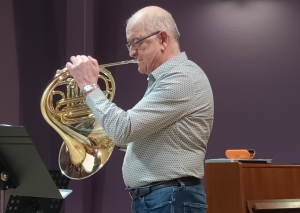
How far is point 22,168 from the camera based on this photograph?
6.02 feet

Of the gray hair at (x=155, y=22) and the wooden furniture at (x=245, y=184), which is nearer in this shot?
the gray hair at (x=155, y=22)

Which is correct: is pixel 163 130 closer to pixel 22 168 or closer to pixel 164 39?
pixel 164 39

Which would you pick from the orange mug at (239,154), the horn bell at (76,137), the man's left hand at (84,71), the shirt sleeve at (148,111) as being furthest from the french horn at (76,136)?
the orange mug at (239,154)

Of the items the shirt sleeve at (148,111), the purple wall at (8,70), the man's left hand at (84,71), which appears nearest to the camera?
the shirt sleeve at (148,111)

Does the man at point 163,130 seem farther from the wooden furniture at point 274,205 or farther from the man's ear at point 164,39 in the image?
the wooden furniture at point 274,205

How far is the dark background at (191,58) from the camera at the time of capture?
10.4 ft

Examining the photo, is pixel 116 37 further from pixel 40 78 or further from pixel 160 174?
pixel 160 174

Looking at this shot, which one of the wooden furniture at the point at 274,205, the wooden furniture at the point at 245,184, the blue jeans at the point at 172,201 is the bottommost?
the wooden furniture at the point at 274,205

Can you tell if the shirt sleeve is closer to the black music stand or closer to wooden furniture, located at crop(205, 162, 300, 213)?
the black music stand

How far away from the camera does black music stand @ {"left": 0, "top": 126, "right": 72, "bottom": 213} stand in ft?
5.69

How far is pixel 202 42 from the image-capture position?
331cm

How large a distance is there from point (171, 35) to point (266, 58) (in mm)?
1607

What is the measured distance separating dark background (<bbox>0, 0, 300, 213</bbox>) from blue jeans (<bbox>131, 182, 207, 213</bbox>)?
164cm

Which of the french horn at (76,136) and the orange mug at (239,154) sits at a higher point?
the french horn at (76,136)
